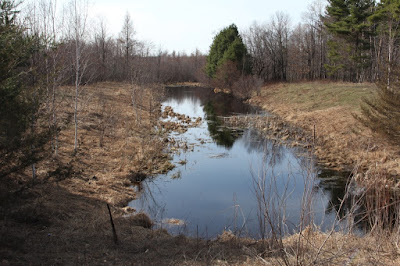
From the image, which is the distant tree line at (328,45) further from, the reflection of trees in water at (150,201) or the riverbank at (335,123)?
the reflection of trees in water at (150,201)

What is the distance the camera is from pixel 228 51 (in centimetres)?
4012

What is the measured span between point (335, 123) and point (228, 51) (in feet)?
77.7

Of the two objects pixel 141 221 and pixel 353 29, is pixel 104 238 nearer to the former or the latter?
pixel 141 221

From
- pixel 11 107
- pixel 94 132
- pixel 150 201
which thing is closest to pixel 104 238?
pixel 11 107

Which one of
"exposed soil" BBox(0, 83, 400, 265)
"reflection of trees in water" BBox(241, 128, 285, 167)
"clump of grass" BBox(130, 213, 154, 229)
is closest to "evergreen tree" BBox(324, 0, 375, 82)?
"reflection of trees in water" BBox(241, 128, 285, 167)

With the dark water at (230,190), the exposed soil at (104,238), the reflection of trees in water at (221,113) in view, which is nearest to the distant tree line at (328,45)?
the reflection of trees in water at (221,113)

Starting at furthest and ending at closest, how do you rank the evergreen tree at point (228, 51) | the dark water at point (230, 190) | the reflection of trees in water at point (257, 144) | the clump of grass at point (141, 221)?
1. the evergreen tree at point (228, 51)
2. the reflection of trees in water at point (257, 144)
3. the dark water at point (230, 190)
4. the clump of grass at point (141, 221)

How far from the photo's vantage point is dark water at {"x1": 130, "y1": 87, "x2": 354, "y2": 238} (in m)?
8.20

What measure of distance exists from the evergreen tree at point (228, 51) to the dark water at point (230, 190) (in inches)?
899

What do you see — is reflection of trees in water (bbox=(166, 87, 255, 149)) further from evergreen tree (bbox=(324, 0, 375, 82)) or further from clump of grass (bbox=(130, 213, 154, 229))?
evergreen tree (bbox=(324, 0, 375, 82))

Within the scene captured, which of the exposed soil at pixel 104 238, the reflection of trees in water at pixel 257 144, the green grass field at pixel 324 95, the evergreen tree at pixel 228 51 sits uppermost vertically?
the evergreen tree at pixel 228 51

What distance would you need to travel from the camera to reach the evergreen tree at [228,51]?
130ft

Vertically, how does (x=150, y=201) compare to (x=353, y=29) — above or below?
below

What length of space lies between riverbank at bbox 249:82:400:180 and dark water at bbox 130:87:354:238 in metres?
1.20
